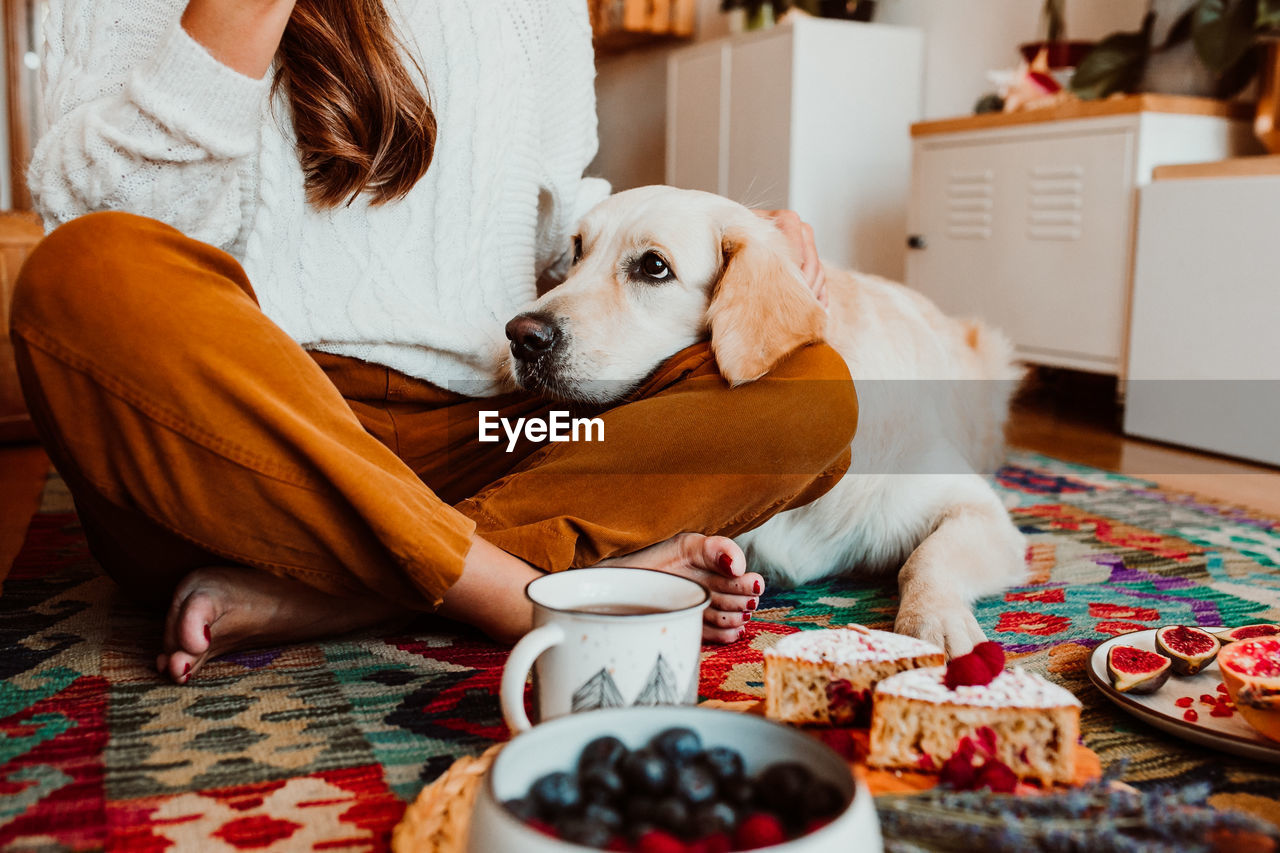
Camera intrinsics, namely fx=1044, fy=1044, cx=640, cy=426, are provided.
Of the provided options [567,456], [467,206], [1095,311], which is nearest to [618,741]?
[567,456]

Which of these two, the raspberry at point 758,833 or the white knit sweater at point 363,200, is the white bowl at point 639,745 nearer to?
the raspberry at point 758,833

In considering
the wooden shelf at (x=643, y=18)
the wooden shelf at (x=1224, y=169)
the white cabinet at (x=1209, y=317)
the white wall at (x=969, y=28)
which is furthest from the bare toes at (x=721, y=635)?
the wooden shelf at (x=643, y=18)

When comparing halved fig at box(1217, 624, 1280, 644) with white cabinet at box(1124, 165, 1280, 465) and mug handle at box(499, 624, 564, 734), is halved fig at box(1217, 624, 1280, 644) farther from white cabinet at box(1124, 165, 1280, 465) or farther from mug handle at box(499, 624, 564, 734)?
white cabinet at box(1124, 165, 1280, 465)

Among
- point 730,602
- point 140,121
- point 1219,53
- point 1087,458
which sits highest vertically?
point 1219,53

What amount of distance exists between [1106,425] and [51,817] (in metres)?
2.85

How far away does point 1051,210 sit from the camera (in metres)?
2.95

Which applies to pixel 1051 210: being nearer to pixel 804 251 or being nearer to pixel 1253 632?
pixel 804 251

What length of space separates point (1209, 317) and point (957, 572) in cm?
169

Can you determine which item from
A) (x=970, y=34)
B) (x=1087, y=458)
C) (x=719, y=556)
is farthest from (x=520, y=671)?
(x=970, y=34)

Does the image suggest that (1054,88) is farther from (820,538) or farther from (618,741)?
(618,741)

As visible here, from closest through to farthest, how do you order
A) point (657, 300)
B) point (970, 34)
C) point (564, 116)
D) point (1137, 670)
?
1. point (1137, 670)
2. point (657, 300)
3. point (564, 116)
4. point (970, 34)

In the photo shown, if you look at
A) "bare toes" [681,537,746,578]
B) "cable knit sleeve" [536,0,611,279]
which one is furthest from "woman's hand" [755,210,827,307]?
"bare toes" [681,537,746,578]

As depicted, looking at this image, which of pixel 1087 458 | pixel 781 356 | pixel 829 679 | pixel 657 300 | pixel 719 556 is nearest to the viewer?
pixel 829 679

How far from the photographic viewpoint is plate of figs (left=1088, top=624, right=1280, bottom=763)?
823mm
